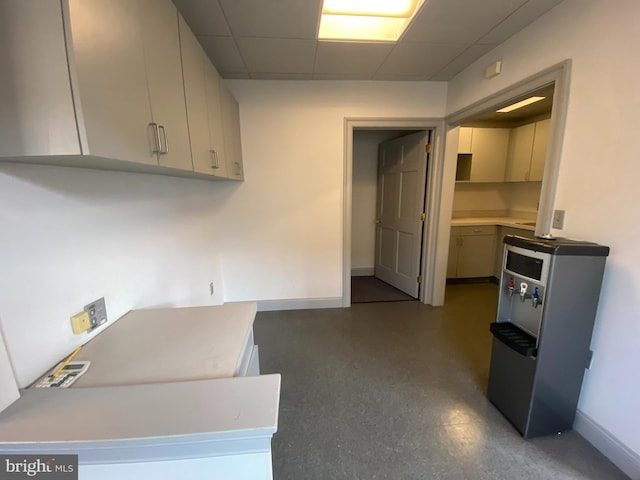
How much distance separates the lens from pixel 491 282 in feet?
13.1

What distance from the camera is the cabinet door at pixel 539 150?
3.38m

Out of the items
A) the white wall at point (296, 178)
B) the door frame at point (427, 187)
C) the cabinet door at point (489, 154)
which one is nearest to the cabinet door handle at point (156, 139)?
the white wall at point (296, 178)

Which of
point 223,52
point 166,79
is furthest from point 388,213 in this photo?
point 166,79

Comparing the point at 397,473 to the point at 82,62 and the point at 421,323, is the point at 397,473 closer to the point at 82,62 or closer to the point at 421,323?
the point at 421,323

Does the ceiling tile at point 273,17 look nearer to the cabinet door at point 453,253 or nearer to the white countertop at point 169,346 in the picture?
the white countertop at point 169,346

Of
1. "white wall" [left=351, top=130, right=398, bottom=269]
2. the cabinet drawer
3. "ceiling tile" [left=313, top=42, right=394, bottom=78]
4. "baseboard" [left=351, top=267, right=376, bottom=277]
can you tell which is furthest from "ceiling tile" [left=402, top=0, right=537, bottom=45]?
"baseboard" [left=351, top=267, right=376, bottom=277]

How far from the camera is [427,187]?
10.0 ft

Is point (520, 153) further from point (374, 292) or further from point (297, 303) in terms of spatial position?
point (297, 303)

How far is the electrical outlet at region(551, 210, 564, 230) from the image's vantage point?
159cm

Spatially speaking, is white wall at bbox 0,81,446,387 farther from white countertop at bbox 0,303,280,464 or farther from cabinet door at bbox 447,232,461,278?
cabinet door at bbox 447,232,461,278

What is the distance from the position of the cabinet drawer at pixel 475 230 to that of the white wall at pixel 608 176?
2246 mm

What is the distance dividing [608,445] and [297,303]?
254 centimetres

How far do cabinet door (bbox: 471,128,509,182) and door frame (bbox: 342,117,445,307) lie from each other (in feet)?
4.49

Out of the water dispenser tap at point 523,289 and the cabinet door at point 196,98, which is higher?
the cabinet door at point 196,98
